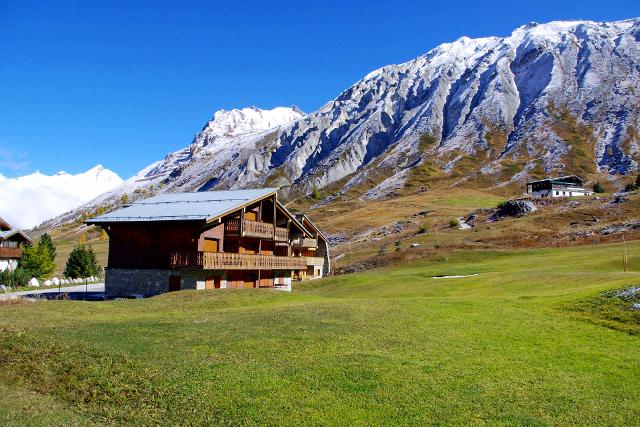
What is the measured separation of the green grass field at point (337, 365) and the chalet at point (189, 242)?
1996 centimetres

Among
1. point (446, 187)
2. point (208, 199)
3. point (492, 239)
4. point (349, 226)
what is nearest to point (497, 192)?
point (446, 187)

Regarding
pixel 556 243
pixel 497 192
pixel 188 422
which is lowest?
pixel 188 422

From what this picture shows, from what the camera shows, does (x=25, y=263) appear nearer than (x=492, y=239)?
Yes

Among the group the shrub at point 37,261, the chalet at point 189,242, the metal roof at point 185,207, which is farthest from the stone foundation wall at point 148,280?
the shrub at point 37,261

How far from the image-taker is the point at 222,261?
48.3 m

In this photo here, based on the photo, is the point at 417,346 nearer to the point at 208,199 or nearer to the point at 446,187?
the point at 208,199

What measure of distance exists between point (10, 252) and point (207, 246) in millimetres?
51902

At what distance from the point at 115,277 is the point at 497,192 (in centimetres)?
14819

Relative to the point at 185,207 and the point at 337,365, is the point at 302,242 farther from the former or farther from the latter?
the point at 337,365

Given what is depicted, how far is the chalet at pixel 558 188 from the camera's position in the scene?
142 m

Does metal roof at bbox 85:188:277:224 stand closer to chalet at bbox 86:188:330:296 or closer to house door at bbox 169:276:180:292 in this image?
chalet at bbox 86:188:330:296

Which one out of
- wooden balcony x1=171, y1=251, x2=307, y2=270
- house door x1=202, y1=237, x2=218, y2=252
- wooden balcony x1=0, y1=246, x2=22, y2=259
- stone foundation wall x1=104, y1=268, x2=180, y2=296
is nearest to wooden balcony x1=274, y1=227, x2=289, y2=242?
wooden balcony x1=171, y1=251, x2=307, y2=270

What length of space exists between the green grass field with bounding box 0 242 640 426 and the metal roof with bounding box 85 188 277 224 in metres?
21.2

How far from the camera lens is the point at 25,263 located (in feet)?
252
